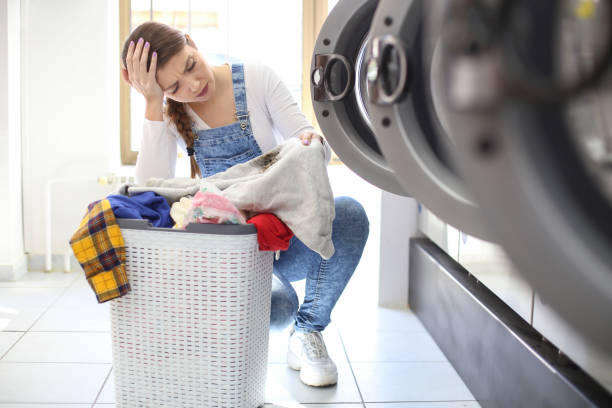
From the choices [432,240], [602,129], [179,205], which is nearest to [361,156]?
[179,205]

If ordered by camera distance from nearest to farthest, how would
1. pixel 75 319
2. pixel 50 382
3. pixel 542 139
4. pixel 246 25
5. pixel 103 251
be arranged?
pixel 542 139 < pixel 103 251 < pixel 50 382 < pixel 75 319 < pixel 246 25

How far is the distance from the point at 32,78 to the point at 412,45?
2333mm

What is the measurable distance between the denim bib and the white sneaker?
51 centimetres

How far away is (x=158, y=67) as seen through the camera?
143cm

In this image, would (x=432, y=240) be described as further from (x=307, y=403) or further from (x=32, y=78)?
(x=32, y=78)

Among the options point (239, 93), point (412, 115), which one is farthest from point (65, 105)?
point (412, 115)

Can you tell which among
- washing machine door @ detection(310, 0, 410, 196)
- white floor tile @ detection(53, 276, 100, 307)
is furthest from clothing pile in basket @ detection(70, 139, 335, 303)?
white floor tile @ detection(53, 276, 100, 307)

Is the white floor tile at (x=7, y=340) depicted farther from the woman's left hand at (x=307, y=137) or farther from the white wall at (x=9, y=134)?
the woman's left hand at (x=307, y=137)

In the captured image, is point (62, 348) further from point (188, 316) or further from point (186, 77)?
point (186, 77)

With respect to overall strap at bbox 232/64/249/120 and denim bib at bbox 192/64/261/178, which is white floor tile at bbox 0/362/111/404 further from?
overall strap at bbox 232/64/249/120

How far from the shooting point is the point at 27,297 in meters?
2.24

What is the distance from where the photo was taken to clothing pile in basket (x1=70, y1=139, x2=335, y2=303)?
1.19 meters

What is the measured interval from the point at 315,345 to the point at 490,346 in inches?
17.6

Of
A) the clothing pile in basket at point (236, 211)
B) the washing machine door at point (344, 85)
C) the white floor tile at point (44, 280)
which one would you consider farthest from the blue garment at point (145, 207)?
the white floor tile at point (44, 280)
